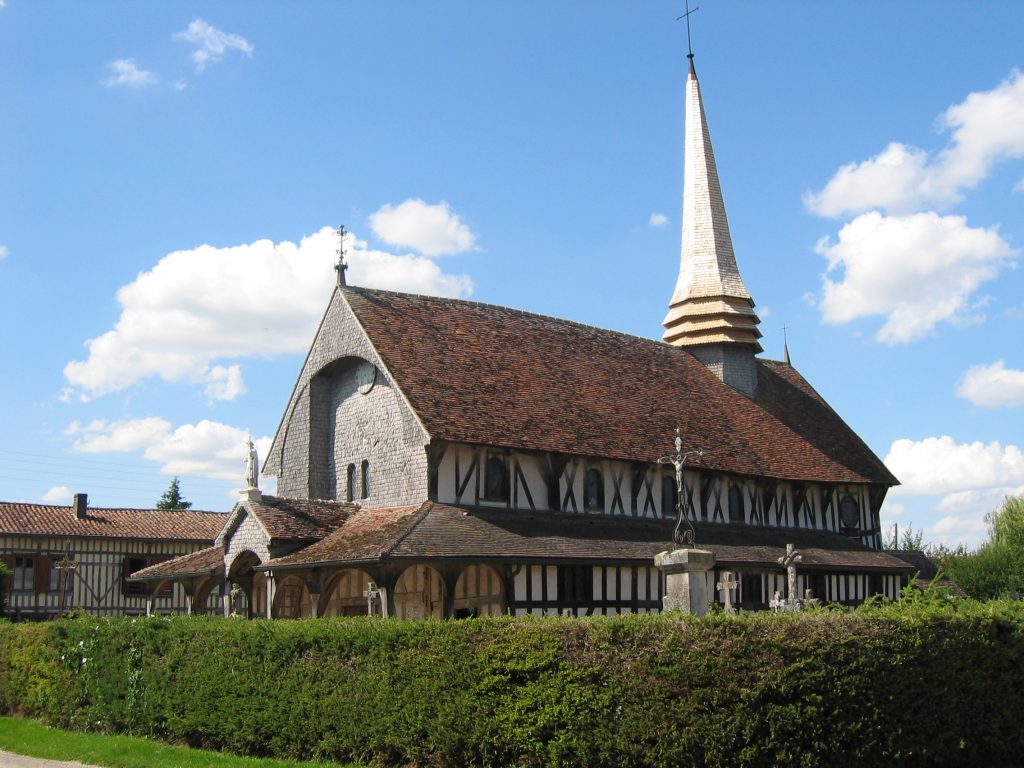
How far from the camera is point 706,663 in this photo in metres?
11.0

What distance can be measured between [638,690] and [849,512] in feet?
78.7

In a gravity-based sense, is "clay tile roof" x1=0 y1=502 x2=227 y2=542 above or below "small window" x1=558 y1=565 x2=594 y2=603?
above

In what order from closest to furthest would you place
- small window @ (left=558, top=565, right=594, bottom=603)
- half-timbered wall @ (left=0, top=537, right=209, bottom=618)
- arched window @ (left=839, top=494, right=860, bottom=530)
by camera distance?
1. small window @ (left=558, top=565, right=594, bottom=603)
2. arched window @ (left=839, top=494, right=860, bottom=530)
3. half-timbered wall @ (left=0, top=537, right=209, bottom=618)

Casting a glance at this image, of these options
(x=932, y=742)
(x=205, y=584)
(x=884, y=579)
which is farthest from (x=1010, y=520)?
(x=932, y=742)

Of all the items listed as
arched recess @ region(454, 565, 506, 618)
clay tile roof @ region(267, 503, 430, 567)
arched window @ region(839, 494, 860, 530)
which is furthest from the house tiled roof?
arched window @ region(839, 494, 860, 530)

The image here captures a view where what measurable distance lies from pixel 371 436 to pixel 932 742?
15.8 meters

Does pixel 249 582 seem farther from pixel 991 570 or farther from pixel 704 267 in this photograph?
pixel 991 570

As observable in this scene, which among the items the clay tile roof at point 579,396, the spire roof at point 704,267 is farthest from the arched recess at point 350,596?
the spire roof at point 704,267

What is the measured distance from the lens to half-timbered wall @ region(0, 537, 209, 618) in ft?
124

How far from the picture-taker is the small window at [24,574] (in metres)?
37.6

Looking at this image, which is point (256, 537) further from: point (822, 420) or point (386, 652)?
point (822, 420)

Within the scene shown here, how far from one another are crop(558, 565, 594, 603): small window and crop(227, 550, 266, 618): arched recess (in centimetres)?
652

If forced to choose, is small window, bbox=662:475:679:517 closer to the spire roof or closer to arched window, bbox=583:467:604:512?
arched window, bbox=583:467:604:512

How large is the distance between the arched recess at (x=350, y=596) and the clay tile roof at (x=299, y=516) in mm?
1178
